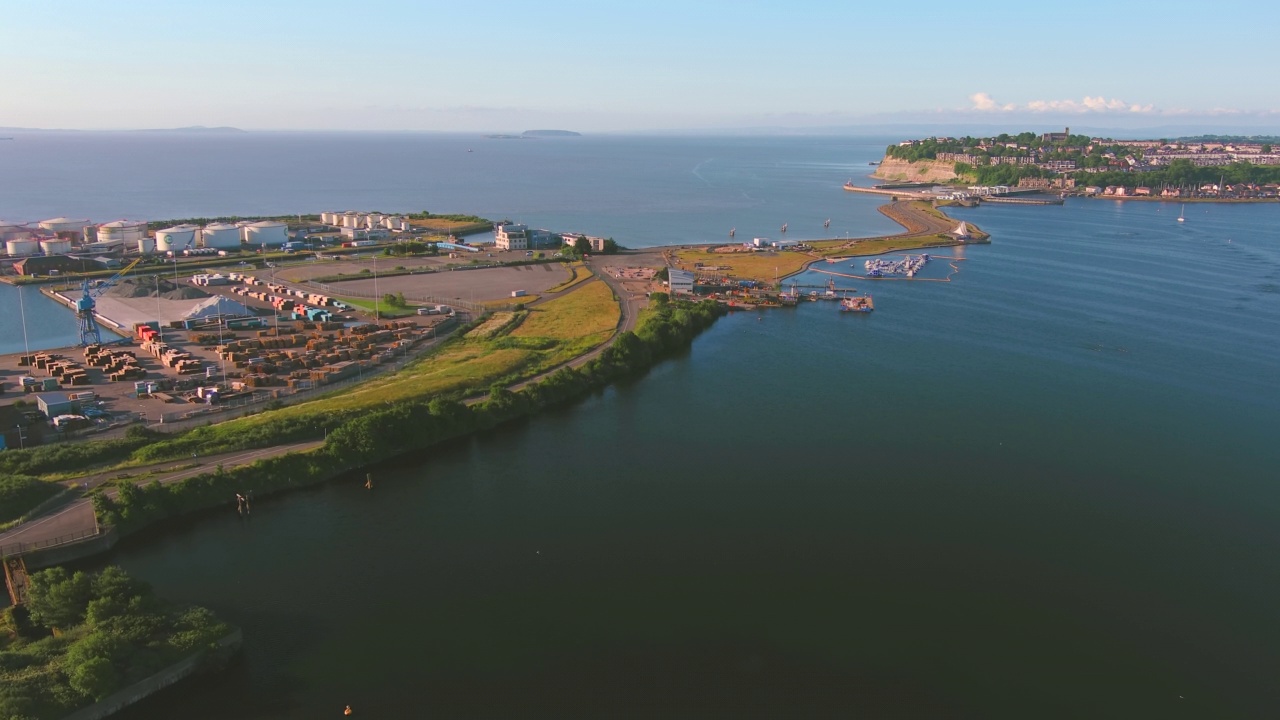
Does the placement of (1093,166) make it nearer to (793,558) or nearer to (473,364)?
(473,364)

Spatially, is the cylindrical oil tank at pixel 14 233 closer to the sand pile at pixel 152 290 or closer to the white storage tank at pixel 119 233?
the white storage tank at pixel 119 233

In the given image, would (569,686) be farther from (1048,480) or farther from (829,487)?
(1048,480)

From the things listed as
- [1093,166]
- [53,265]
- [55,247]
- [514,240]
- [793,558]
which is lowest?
[793,558]

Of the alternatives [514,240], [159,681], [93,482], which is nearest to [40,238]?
[514,240]

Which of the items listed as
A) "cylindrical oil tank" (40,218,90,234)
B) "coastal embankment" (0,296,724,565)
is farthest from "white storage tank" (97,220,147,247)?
"coastal embankment" (0,296,724,565)

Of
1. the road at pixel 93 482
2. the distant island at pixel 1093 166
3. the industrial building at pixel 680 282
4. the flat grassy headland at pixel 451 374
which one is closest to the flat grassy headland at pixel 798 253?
the industrial building at pixel 680 282

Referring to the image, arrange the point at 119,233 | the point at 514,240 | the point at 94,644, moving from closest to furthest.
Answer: the point at 94,644 < the point at 119,233 < the point at 514,240
